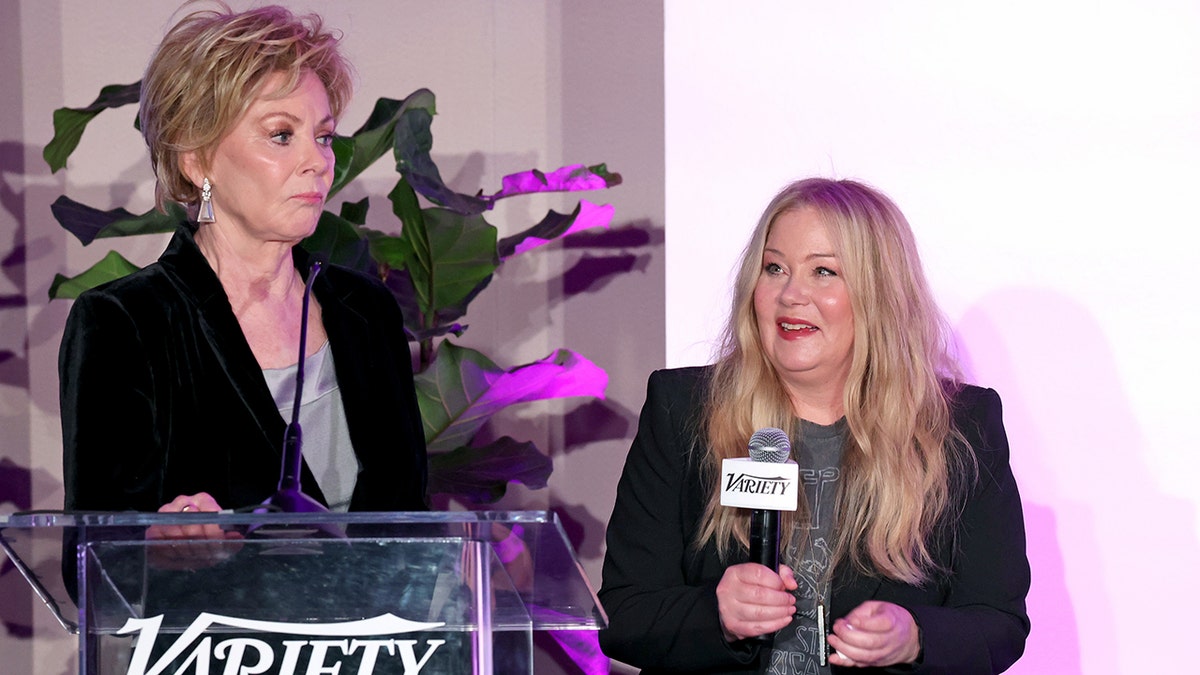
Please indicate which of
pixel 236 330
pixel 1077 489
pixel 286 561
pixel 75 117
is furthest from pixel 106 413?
pixel 1077 489

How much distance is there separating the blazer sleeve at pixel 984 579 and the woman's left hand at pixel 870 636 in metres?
0.10

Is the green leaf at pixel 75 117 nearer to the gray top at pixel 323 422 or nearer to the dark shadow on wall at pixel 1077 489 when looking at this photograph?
the gray top at pixel 323 422

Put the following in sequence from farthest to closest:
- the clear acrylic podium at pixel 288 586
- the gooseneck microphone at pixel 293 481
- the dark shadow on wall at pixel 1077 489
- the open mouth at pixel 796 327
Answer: the dark shadow on wall at pixel 1077 489 → the open mouth at pixel 796 327 → the gooseneck microphone at pixel 293 481 → the clear acrylic podium at pixel 288 586

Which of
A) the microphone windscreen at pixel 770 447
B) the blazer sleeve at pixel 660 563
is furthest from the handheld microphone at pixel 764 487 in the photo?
the blazer sleeve at pixel 660 563

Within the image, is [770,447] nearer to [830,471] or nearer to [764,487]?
[764,487]

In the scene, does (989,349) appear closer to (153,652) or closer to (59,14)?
(153,652)

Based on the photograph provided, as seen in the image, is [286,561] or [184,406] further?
[184,406]

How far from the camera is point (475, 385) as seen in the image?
2.99m

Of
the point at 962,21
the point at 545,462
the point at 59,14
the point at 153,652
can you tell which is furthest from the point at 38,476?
the point at 962,21

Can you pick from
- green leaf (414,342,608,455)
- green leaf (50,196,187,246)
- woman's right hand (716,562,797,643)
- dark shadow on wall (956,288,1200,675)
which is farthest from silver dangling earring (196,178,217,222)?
dark shadow on wall (956,288,1200,675)

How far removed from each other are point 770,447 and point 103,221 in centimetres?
191

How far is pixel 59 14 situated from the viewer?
3.66 metres

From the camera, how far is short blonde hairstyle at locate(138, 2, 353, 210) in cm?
201

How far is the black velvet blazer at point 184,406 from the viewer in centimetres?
187
